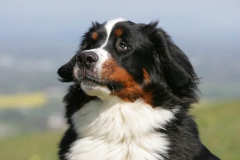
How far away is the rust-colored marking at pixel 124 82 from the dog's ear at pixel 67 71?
918 millimetres

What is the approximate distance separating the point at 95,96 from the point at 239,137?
746 centimetres

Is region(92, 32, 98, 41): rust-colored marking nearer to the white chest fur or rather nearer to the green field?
the white chest fur

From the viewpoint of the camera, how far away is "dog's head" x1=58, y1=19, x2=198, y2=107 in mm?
6355

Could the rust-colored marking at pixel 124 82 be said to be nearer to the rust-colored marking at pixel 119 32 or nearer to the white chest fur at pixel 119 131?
the white chest fur at pixel 119 131

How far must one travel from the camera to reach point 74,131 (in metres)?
6.81

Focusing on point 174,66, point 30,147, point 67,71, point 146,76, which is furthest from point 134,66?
point 30,147

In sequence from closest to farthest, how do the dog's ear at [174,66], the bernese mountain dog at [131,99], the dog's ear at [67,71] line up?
1. the bernese mountain dog at [131,99]
2. the dog's ear at [174,66]
3. the dog's ear at [67,71]

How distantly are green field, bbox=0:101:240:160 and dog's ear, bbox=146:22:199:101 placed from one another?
12.7 feet

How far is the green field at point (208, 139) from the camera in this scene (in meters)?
12.2

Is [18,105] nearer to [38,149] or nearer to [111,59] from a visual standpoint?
[38,149]

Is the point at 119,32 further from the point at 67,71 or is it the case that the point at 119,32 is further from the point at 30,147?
the point at 30,147

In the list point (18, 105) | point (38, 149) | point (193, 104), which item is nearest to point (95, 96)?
point (193, 104)

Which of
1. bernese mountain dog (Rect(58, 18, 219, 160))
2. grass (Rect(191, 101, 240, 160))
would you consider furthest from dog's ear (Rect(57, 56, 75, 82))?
grass (Rect(191, 101, 240, 160))

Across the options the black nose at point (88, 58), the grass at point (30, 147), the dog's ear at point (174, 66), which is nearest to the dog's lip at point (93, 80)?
the black nose at point (88, 58)
